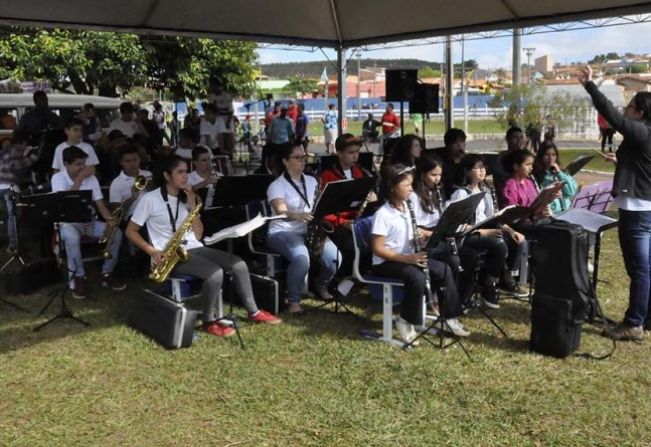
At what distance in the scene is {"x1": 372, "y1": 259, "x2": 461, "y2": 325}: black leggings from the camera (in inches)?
186

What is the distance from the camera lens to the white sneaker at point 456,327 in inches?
202

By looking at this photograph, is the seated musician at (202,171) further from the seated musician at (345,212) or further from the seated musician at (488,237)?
the seated musician at (488,237)

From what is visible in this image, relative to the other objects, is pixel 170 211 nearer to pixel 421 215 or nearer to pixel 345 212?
pixel 345 212

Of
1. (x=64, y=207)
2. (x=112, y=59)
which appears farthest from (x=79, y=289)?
(x=112, y=59)

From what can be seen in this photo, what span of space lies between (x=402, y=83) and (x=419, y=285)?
8.38 metres

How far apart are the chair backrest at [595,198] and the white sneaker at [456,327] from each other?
1664 mm

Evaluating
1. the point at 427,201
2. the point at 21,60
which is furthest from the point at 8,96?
the point at 427,201

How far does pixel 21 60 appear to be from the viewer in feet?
55.8

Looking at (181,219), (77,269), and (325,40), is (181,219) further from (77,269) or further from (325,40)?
(325,40)

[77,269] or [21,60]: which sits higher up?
[21,60]

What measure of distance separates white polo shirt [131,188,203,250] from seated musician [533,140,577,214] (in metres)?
3.69

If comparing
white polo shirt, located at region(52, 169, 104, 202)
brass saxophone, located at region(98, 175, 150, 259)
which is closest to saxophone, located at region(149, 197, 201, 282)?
brass saxophone, located at region(98, 175, 150, 259)

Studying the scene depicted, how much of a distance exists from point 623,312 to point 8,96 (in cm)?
1436

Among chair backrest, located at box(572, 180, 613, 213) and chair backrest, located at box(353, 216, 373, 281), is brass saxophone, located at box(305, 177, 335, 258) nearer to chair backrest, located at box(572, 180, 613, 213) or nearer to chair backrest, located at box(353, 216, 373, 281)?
chair backrest, located at box(353, 216, 373, 281)
